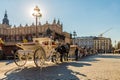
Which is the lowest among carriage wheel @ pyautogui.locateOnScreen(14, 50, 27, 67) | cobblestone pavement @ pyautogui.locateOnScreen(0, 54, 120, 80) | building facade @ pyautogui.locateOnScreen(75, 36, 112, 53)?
cobblestone pavement @ pyautogui.locateOnScreen(0, 54, 120, 80)

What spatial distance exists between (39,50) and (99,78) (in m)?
5.08

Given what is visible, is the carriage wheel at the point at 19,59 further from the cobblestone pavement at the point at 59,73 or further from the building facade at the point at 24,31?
the building facade at the point at 24,31

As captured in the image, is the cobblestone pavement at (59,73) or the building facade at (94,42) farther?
the building facade at (94,42)

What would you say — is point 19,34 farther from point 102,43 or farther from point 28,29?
point 102,43

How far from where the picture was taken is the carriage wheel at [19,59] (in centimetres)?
1417

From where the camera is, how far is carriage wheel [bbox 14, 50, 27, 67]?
1417 cm

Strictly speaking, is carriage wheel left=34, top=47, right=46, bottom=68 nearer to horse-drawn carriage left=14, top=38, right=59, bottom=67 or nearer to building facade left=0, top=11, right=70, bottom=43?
horse-drawn carriage left=14, top=38, right=59, bottom=67

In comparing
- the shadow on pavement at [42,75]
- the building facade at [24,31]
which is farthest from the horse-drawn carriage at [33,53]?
the building facade at [24,31]

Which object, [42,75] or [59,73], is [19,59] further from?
[42,75]

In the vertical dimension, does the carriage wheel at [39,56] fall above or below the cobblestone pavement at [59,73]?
above

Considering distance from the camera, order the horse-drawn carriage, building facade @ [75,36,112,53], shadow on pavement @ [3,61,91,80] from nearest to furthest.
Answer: shadow on pavement @ [3,61,91,80]
the horse-drawn carriage
building facade @ [75,36,112,53]

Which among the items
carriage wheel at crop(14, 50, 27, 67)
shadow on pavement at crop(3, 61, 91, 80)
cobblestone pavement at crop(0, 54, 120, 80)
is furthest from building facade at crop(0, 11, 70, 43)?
shadow on pavement at crop(3, 61, 91, 80)

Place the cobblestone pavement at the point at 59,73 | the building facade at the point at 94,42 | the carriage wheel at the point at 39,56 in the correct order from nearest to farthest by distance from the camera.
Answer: the cobblestone pavement at the point at 59,73
the carriage wheel at the point at 39,56
the building facade at the point at 94,42

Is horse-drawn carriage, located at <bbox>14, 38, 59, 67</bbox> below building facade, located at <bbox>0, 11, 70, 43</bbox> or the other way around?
below
